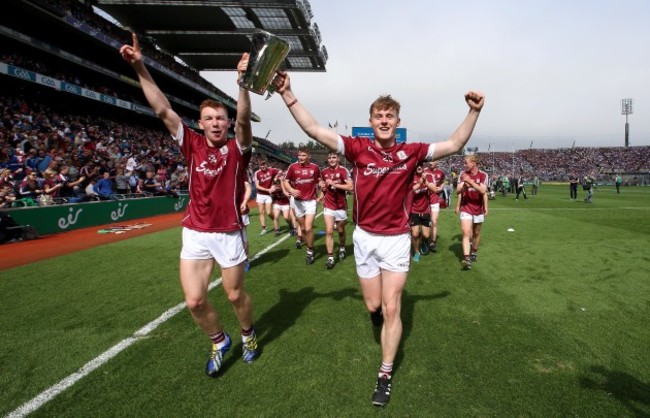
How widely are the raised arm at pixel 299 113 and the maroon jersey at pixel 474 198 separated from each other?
5037 millimetres

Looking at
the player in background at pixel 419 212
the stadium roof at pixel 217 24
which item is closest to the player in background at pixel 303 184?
the player in background at pixel 419 212

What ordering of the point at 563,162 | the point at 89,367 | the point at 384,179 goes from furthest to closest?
the point at 563,162
the point at 89,367
the point at 384,179

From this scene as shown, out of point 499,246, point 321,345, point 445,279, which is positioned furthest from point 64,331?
point 499,246

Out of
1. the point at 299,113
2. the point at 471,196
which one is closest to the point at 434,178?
the point at 471,196

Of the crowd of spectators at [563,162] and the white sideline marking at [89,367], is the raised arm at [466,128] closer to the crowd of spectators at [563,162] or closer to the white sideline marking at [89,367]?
the white sideline marking at [89,367]

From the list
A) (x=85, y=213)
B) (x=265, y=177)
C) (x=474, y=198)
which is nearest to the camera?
(x=474, y=198)

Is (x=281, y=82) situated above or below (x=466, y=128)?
above

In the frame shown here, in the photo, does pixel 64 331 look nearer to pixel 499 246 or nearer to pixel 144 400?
pixel 144 400

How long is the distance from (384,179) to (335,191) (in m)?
4.39

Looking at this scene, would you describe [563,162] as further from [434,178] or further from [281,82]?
[281,82]

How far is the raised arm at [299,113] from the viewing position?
302cm

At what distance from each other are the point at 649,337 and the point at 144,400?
16.7ft

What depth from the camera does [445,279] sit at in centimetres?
629

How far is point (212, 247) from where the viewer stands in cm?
326
